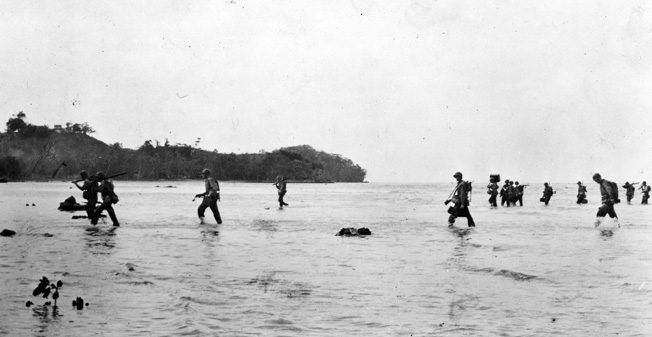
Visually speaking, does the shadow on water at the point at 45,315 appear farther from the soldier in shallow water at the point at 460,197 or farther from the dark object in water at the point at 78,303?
the soldier in shallow water at the point at 460,197

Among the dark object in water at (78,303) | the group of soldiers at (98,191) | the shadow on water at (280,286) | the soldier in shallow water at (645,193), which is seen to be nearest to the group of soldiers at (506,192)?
the soldier in shallow water at (645,193)

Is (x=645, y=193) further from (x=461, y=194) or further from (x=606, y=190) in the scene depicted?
(x=461, y=194)

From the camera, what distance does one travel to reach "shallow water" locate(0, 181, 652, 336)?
8422 millimetres

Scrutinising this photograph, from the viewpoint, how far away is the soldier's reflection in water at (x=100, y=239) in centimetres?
1638

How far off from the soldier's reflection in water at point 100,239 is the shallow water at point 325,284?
1.4 inches

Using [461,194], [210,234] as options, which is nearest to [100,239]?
[210,234]

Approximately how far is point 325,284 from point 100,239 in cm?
938

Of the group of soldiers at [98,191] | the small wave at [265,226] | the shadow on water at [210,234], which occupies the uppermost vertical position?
the group of soldiers at [98,191]

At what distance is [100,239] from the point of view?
19.0 metres

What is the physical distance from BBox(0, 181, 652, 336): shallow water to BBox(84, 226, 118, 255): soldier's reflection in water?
0.04m

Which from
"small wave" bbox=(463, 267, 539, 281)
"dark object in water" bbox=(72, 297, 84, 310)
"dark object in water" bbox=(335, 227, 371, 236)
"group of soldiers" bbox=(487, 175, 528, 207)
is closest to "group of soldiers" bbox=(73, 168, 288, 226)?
"dark object in water" bbox=(335, 227, 371, 236)

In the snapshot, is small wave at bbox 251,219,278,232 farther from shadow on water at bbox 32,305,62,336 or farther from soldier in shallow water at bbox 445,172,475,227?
shadow on water at bbox 32,305,62,336

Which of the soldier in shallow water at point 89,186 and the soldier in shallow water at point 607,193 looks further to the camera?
the soldier in shallow water at point 607,193

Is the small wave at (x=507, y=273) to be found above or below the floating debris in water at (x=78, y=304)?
above
